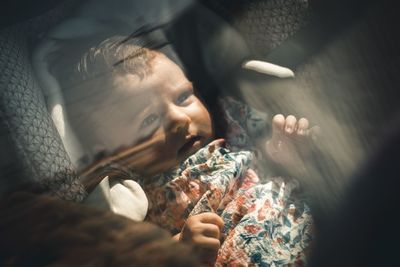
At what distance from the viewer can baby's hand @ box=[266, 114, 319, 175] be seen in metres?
0.69

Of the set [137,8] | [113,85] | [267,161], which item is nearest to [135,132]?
[113,85]

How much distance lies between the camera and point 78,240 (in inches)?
13.1

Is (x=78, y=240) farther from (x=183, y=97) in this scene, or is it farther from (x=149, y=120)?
(x=183, y=97)

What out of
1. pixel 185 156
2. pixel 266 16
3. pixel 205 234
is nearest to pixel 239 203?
pixel 185 156

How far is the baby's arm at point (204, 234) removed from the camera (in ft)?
1.46

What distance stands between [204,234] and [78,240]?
0.23m

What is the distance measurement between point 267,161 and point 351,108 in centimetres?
19

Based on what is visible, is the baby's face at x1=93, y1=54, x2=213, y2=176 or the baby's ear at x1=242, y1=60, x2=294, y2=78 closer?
the baby's face at x1=93, y1=54, x2=213, y2=176

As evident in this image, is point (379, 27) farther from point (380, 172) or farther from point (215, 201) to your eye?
point (215, 201)

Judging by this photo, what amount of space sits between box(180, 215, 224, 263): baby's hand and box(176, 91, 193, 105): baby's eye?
195mm

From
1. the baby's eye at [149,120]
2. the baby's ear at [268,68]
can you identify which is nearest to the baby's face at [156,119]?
the baby's eye at [149,120]

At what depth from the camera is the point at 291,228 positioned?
73 centimetres

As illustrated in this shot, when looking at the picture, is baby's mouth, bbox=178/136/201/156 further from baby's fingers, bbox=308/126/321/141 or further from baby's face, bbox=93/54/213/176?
baby's fingers, bbox=308/126/321/141

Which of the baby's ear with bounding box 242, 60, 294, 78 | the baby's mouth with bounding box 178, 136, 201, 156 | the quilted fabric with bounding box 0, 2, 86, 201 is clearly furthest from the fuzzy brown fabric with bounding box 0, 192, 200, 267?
the baby's ear with bounding box 242, 60, 294, 78
